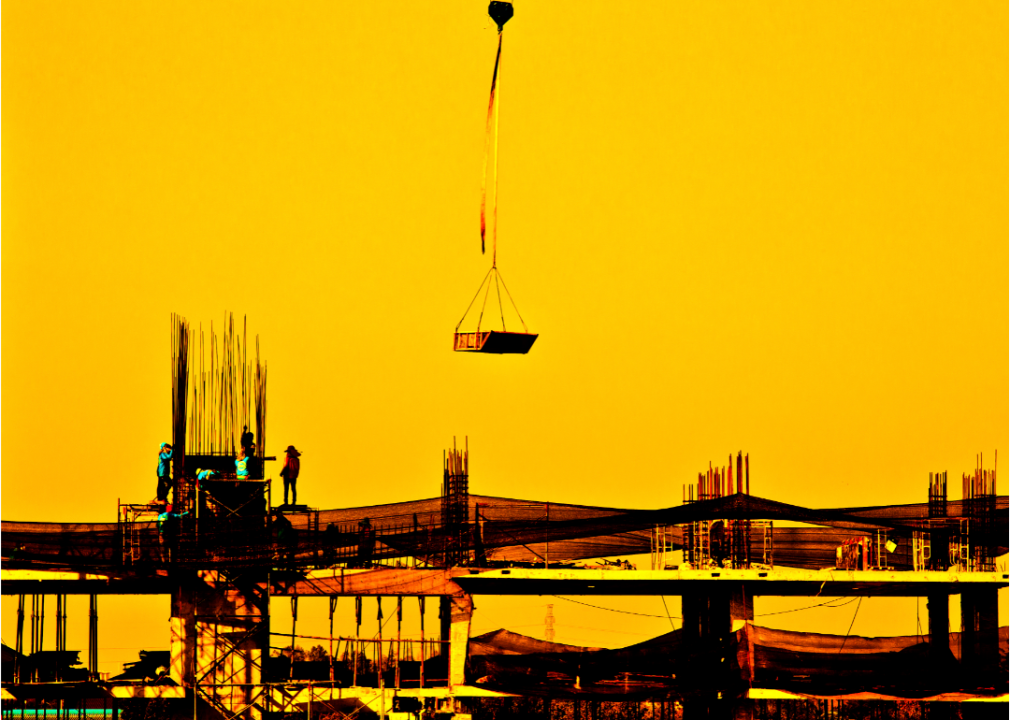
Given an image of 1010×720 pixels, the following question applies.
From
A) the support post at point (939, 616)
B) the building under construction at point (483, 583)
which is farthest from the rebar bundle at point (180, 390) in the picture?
the support post at point (939, 616)

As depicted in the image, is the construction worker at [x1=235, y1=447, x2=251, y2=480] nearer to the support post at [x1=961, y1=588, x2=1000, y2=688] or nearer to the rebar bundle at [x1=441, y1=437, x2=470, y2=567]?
the rebar bundle at [x1=441, y1=437, x2=470, y2=567]

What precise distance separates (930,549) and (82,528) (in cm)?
1632

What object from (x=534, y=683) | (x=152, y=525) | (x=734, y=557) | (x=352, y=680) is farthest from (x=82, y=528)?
(x=734, y=557)

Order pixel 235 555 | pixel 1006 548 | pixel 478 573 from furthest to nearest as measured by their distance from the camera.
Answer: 1. pixel 1006 548
2. pixel 478 573
3. pixel 235 555

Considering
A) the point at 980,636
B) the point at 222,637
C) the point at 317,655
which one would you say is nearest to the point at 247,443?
the point at 222,637

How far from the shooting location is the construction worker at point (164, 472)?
30000 millimetres

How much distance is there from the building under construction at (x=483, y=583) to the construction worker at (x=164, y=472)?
212mm

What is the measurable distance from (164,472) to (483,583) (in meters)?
6.52

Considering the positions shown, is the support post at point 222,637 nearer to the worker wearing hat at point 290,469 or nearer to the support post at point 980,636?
the worker wearing hat at point 290,469

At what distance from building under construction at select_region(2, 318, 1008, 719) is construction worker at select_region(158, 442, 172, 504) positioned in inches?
8.4

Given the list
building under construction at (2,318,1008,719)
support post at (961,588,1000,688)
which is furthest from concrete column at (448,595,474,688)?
support post at (961,588,1000,688)

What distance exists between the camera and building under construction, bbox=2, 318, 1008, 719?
99.0 feet

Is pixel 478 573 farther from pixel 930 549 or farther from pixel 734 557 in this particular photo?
pixel 930 549

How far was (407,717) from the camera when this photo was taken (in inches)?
1271
